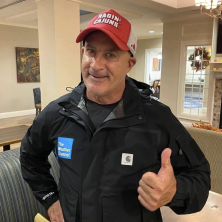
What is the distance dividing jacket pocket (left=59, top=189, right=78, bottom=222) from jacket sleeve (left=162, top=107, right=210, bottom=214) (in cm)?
35

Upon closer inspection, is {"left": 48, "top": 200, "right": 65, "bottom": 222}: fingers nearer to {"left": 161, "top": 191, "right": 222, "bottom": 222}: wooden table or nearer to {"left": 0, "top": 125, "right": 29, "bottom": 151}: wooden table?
{"left": 161, "top": 191, "right": 222, "bottom": 222}: wooden table

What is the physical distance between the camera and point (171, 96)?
5699 mm

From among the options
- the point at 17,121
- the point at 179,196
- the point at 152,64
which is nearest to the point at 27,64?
the point at 17,121

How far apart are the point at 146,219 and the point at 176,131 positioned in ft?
1.11

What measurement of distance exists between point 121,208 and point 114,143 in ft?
0.76

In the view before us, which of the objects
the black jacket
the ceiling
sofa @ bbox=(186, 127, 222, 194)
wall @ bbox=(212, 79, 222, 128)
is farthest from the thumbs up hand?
wall @ bbox=(212, 79, 222, 128)

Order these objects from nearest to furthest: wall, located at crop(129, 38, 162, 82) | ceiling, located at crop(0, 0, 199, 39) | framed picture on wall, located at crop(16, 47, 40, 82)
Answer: ceiling, located at crop(0, 0, 199, 39), framed picture on wall, located at crop(16, 47, 40, 82), wall, located at crop(129, 38, 162, 82)

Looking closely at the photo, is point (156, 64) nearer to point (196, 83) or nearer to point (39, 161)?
point (196, 83)

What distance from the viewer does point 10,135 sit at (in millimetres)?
2730

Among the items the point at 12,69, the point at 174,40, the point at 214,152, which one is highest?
the point at 174,40

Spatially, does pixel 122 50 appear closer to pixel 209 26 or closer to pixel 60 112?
pixel 60 112

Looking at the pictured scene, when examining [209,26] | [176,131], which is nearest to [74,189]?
[176,131]

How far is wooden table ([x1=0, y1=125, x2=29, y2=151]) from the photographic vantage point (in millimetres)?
2466

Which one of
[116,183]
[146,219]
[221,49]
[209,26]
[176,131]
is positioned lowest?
[146,219]
